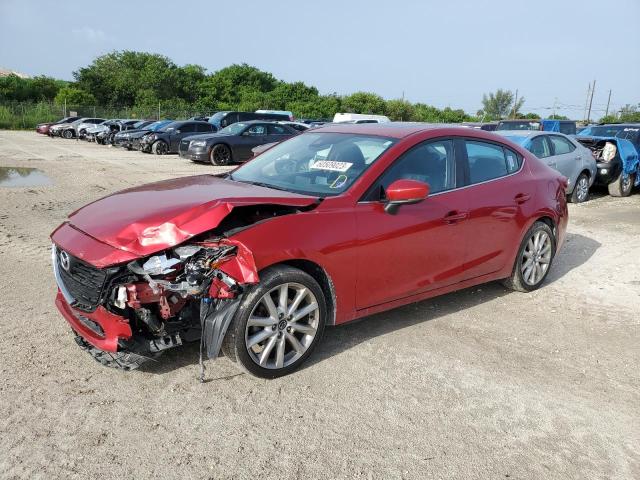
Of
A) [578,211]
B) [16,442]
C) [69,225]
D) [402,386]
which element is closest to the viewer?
[16,442]

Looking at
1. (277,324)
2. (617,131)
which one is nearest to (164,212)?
(277,324)

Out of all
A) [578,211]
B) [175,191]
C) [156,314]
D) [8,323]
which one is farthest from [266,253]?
[578,211]

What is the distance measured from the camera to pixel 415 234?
4109 mm

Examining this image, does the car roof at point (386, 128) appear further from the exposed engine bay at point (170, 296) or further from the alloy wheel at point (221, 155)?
the alloy wheel at point (221, 155)

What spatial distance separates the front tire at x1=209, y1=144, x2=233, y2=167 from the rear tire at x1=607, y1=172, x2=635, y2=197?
1210cm

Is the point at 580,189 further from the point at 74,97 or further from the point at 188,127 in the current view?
the point at 74,97

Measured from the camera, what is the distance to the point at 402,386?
3537 mm

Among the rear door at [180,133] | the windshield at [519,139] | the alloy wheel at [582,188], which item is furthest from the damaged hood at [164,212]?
the rear door at [180,133]

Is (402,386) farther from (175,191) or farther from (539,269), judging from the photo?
(539,269)

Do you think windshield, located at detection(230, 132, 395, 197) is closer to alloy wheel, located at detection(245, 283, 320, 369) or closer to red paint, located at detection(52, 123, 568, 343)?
red paint, located at detection(52, 123, 568, 343)

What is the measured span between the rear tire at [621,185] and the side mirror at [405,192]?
435 inches

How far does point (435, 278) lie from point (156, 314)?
2.24 meters

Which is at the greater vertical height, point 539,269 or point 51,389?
point 539,269

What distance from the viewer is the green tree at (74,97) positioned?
5222 centimetres
